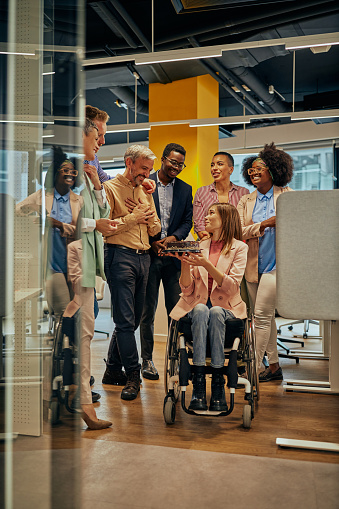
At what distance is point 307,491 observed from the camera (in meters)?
1.85

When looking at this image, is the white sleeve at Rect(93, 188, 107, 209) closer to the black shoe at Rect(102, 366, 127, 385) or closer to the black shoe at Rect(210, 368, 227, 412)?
the black shoe at Rect(210, 368, 227, 412)

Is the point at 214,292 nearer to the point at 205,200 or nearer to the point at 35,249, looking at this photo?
the point at 205,200

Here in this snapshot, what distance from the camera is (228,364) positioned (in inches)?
104

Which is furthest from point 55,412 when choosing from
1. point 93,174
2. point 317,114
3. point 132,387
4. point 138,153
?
point 317,114

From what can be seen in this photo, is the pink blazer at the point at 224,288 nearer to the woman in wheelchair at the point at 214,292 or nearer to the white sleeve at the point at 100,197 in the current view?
the woman in wheelchair at the point at 214,292

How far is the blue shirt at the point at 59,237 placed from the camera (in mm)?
1072

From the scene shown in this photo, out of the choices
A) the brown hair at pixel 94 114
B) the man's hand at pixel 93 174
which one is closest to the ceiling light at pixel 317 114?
the brown hair at pixel 94 114

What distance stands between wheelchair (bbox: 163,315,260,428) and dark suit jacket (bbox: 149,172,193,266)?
1.06 m

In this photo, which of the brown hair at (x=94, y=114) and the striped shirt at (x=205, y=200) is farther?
the striped shirt at (x=205, y=200)

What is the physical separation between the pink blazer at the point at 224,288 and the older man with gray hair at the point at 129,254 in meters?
0.46

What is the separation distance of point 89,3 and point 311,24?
8.90 ft

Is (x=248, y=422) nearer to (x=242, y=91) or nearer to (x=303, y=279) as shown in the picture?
(x=303, y=279)

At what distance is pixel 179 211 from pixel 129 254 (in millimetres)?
704

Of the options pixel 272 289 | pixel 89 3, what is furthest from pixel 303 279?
pixel 89 3
